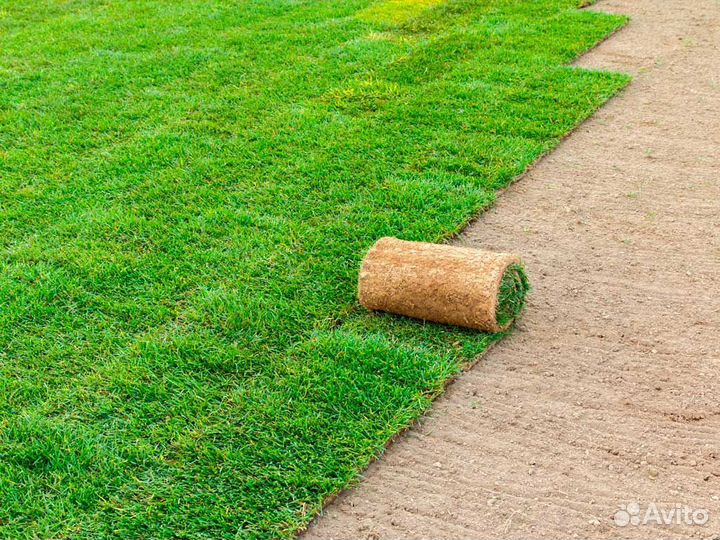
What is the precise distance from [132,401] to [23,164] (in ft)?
10.9

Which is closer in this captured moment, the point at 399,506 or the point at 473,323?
the point at 399,506

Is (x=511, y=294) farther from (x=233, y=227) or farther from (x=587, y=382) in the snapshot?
(x=233, y=227)

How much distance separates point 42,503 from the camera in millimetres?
3379

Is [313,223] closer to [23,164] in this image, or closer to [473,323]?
[473,323]

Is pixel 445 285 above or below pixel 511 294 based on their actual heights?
above

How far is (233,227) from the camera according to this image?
5383 mm

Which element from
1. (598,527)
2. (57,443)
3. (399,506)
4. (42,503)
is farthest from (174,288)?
(598,527)

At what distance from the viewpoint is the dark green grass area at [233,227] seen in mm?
3543

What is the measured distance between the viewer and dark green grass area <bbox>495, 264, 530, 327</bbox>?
14.2 feet

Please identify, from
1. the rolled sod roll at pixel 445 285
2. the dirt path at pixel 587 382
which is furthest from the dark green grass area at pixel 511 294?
the dirt path at pixel 587 382

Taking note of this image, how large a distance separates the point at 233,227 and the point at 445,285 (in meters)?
1.82

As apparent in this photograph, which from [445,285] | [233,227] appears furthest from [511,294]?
[233,227]

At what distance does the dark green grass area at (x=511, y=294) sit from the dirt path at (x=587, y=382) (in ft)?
0.37

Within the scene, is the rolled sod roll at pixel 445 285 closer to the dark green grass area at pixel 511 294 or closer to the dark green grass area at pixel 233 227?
the dark green grass area at pixel 511 294
